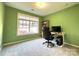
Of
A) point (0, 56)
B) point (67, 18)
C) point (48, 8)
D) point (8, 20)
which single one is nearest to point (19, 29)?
point (8, 20)

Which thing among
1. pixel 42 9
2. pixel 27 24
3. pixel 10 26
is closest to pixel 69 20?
pixel 42 9

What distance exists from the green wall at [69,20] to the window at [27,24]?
442 millimetres

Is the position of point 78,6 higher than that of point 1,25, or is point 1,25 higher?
point 78,6

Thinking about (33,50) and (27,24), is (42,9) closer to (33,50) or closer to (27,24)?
(27,24)

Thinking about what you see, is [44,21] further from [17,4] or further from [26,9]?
[17,4]

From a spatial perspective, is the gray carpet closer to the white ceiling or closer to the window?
the window

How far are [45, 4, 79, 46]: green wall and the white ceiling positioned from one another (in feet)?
0.41

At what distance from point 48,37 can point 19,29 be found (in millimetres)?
1483

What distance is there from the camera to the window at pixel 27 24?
2.01 m

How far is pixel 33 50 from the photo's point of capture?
2.28 meters

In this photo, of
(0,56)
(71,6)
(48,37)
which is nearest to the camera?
(0,56)

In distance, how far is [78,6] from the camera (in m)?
2.07

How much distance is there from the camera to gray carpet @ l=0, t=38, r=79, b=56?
2.01 m

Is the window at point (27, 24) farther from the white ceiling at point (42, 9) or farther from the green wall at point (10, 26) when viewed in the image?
the white ceiling at point (42, 9)
